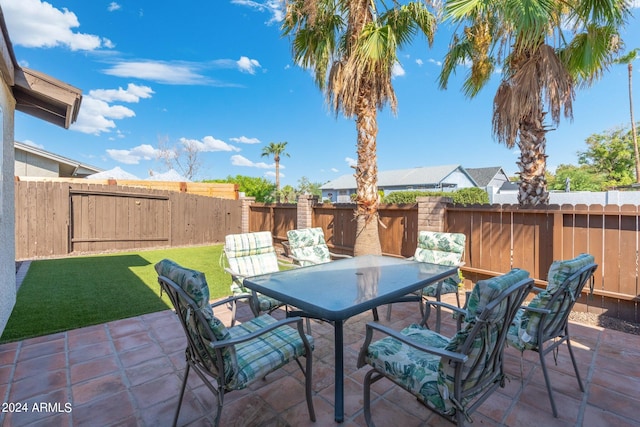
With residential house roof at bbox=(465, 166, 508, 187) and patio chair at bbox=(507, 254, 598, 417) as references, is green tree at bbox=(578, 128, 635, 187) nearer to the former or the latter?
residential house roof at bbox=(465, 166, 508, 187)

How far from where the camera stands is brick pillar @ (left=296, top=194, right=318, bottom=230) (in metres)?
7.86

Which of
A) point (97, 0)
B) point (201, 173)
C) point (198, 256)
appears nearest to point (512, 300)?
point (198, 256)

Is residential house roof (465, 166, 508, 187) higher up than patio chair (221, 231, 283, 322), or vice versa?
residential house roof (465, 166, 508, 187)

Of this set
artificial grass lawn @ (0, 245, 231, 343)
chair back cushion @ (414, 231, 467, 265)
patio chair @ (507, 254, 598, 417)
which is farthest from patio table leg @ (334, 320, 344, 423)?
artificial grass lawn @ (0, 245, 231, 343)

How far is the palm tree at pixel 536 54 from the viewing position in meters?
3.96

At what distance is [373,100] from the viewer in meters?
5.51

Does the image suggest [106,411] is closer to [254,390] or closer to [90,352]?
[254,390]

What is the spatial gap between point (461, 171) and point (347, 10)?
83.1 ft

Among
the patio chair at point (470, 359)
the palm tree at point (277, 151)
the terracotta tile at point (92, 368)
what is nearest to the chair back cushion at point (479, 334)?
the patio chair at point (470, 359)

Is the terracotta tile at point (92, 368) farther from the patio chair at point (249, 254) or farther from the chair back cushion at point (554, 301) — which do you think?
the chair back cushion at point (554, 301)

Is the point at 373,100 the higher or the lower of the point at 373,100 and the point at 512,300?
the higher

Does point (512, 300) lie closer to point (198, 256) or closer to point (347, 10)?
point (347, 10)

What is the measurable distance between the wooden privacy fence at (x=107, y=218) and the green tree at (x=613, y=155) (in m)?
25.9

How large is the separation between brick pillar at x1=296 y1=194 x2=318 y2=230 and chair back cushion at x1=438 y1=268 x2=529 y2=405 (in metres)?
6.36
